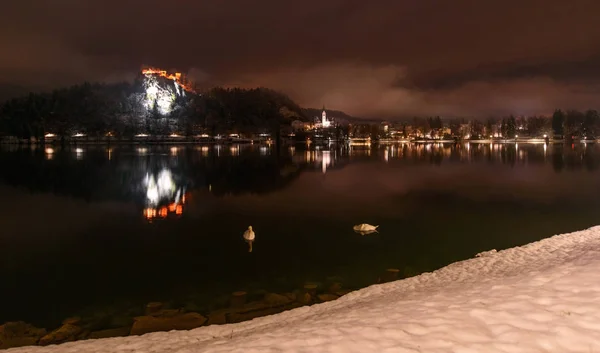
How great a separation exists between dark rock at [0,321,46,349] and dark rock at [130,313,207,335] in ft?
10.0

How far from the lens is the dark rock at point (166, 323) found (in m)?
13.9

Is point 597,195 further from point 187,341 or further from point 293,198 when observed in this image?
point 187,341

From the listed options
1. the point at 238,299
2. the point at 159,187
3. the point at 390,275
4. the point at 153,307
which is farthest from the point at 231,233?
the point at 159,187

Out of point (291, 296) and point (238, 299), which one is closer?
point (291, 296)

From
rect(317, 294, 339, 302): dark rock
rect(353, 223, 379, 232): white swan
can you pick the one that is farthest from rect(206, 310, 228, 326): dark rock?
rect(353, 223, 379, 232): white swan

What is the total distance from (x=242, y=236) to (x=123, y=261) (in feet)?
26.1

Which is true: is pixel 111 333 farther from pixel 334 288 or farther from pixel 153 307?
pixel 334 288

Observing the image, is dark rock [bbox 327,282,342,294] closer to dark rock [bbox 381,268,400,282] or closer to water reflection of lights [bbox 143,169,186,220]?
dark rock [bbox 381,268,400,282]

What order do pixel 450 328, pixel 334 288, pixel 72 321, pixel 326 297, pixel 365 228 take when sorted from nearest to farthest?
pixel 450 328, pixel 72 321, pixel 326 297, pixel 334 288, pixel 365 228

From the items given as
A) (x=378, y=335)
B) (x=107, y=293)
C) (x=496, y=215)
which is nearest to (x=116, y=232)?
(x=107, y=293)

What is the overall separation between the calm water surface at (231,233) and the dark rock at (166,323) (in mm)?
1314

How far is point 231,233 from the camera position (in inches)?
1168

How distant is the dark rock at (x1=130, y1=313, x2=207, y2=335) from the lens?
13945mm

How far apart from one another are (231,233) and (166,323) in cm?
1514
